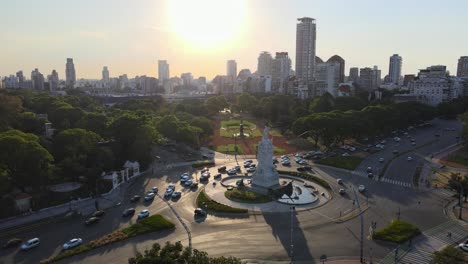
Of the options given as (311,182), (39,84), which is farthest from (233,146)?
(39,84)

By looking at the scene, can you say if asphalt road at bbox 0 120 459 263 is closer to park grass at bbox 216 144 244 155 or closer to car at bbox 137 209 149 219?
car at bbox 137 209 149 219

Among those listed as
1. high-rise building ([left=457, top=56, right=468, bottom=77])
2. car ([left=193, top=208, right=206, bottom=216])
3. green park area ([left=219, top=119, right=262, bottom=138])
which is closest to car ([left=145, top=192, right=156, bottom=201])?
car ([left=193, top=208, right=206, bottom=216])

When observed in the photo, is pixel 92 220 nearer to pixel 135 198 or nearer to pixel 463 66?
pixel 135 198

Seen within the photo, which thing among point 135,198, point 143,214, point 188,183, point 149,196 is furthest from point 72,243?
point 188,183

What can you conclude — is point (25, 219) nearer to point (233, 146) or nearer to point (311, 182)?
point (311, 182)

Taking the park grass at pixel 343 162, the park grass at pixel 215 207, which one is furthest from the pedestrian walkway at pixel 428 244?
the park grass at pixel 343 162

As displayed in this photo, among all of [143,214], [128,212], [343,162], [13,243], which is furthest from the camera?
[343,162]

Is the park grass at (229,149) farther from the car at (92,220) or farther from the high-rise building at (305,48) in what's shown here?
the high-rise building at (305,48)
